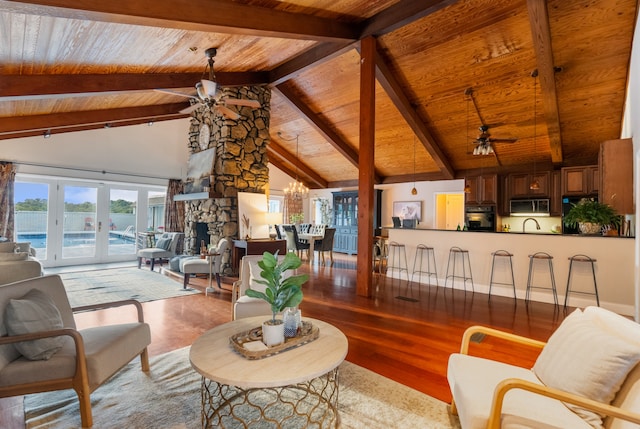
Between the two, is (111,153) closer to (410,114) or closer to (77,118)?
(77,118)

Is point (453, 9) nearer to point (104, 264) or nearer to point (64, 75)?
point (64, 75)

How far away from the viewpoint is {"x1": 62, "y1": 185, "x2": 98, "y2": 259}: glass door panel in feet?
24.6

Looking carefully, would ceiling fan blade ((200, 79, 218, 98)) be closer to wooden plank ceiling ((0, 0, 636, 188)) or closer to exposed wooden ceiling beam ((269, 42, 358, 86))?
wooden plank ceiling ((0, 0, 636, 188))

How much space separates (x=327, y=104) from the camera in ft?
24.6

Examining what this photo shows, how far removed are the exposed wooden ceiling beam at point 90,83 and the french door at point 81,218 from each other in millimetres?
4283

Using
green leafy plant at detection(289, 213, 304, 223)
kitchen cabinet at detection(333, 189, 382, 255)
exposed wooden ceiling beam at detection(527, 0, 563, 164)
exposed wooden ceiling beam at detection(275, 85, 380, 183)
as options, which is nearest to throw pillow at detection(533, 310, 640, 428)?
exposed wooden ceiling beam at detection(527, 0, 563, 164)

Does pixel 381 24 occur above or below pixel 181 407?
above

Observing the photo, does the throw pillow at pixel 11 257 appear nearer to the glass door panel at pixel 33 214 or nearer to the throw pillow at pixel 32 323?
the throw pillow at pixel 32 323

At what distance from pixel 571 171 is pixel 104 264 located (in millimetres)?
11096

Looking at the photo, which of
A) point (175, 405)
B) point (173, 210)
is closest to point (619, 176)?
point (175, 405)

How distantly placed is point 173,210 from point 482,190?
27.6ft

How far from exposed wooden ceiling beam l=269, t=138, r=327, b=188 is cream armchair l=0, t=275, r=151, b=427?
8.15m

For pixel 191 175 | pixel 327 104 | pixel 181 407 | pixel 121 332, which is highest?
pixel 327 104

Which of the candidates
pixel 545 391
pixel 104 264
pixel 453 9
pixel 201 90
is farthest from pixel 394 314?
pixel 104 264
